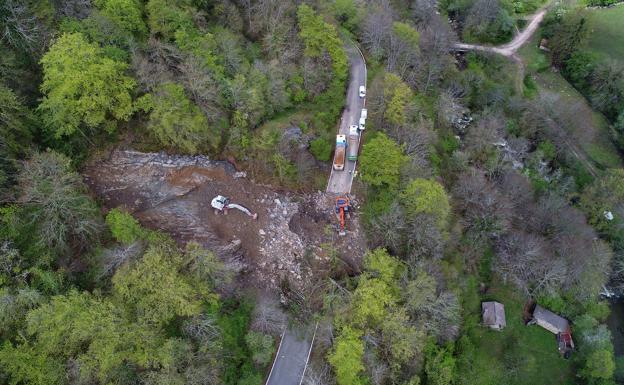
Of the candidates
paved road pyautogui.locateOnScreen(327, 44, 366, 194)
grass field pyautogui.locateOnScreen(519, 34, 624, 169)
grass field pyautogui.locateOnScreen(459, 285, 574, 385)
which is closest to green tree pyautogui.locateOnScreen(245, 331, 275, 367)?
paved road pyautogui.locateOnScreen(327, 44, 366, 194)

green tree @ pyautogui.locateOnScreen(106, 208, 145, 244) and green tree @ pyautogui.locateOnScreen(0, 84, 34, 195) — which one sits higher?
green tree @ pyautogui.locateOnScreen(0, 84, 34, 195)

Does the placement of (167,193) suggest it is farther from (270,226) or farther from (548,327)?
(548,327)

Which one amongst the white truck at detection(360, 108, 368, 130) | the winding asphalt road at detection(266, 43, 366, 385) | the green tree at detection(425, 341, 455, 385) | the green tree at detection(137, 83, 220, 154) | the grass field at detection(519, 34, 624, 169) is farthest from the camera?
the grass field at detection(519, 34, 624, 169)

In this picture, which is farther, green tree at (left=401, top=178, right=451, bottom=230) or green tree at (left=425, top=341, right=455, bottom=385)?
green tree at (left=401, top=178, right=451, bottom=230)

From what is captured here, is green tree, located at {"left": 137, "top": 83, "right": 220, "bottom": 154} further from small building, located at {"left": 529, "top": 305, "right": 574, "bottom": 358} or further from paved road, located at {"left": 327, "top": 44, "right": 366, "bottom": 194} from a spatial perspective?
small building, located at {"left": 529, "top": 305, "right": 574, "bottom": 358}

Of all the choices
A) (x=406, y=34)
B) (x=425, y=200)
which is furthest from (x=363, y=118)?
(x=406, y=34)

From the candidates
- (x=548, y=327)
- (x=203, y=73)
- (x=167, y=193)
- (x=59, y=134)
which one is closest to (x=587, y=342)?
(x=548, y=327)

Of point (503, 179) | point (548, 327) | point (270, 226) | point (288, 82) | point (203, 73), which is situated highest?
point (203, 73)

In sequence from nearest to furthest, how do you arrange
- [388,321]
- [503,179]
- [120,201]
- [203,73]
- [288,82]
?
1. [388,321]
2. [120,201]
3. [203,73]
4. [288,82]
5. [503,179]
